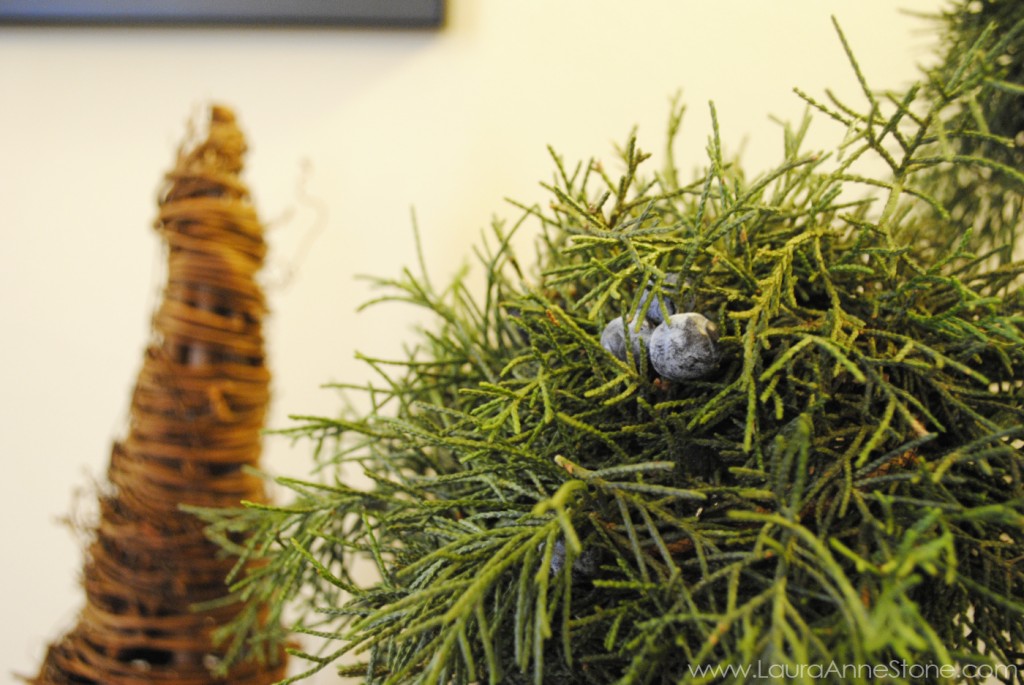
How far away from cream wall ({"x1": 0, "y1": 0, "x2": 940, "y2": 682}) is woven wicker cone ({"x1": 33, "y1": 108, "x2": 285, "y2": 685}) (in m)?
0.15

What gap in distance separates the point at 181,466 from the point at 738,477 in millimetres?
437

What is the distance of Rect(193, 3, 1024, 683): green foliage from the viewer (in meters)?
0.28

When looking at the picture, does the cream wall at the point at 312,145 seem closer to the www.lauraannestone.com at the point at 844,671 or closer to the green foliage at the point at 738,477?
the green foliage at the point at 738,477

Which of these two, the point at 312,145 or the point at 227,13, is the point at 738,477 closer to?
the point at 312,145

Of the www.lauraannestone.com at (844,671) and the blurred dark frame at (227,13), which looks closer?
the www.lauraannestone.com at (844,671)

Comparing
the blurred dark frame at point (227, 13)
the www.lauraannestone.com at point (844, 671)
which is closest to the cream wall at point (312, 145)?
the blurred dark frame at point (227, 13)

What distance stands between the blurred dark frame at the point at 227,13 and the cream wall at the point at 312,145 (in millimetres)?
27

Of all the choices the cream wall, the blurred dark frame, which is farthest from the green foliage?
the blurred dark frame

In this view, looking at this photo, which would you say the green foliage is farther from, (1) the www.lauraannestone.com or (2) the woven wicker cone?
(2) the woven wicker cone

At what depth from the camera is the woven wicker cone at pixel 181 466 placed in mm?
541

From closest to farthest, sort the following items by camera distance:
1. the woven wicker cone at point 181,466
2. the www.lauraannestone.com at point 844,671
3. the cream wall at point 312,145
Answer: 1. the www.lauraannestone.com at point 844,671
2. the woven wicker cone at point 181,466
3. the cream wall at point 312,145

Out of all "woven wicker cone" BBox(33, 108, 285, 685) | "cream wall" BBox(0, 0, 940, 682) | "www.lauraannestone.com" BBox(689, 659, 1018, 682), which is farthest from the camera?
"cream wall" BBox(0, 0, 940, 682)

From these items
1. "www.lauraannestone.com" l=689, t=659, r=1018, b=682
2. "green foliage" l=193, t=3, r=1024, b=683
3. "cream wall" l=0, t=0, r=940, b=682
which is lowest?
"www.lauraannestone.com" l=689, t=659, r=1018, b=682

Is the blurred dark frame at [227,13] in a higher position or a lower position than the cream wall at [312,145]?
higher
